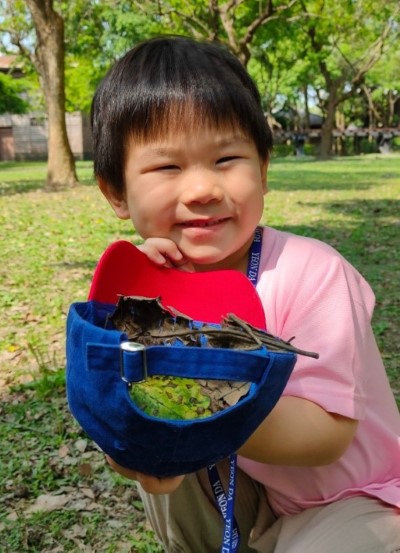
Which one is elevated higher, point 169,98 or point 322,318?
point 169,98

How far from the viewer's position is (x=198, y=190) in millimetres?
1374

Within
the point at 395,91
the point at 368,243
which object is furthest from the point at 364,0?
the point at 395,91

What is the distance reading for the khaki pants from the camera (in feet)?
4.51

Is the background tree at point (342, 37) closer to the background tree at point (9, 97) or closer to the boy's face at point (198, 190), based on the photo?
the background tree at point (9, 97)

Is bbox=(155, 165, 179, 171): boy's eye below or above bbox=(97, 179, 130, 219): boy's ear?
above

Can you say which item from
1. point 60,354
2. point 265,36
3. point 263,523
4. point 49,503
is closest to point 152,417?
point 263,523

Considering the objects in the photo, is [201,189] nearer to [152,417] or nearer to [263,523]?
[152,417]

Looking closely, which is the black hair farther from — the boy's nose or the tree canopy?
the tree canopy

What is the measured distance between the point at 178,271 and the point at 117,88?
441 millimetres

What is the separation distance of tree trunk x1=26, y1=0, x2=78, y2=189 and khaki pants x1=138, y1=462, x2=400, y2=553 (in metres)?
12.4

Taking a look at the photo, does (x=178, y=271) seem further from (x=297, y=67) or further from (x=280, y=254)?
(x=297, y=67)

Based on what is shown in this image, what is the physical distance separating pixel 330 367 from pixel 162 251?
0.45m

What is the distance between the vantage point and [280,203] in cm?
1030

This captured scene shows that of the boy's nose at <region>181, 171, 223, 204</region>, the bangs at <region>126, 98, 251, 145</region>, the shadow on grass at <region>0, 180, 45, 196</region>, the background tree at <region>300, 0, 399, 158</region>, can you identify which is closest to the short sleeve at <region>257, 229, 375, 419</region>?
the boy's nose at <region>181, 171, 223, 204</region>
